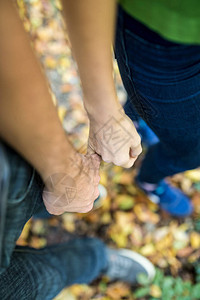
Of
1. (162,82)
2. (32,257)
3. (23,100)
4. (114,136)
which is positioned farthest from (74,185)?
(32,257)

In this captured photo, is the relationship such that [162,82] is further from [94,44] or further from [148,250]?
[148,250]

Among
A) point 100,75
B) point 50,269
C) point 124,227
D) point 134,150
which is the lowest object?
point 124,227

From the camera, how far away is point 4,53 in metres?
0.66

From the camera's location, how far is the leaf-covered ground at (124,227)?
5.36ft

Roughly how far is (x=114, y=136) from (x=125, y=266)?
107 cm

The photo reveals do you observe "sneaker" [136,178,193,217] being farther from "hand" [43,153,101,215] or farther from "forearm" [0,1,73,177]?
"forearm" [0,1,73,177]

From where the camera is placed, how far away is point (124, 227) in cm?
180

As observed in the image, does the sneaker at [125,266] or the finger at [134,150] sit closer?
the finger at [134,150]

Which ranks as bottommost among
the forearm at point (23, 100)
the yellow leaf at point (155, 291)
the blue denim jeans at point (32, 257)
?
the yellow leaf at point (155, 291)

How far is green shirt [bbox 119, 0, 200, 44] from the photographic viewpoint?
72cm

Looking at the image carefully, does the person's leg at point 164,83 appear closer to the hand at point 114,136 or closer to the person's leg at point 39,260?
the hand at point 114,136

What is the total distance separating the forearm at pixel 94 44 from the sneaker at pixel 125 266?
1074 mm

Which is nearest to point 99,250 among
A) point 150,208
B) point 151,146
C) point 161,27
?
point 150,208

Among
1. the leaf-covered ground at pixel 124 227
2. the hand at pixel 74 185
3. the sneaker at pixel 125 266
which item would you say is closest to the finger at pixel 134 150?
the hand at pixel 74 185
